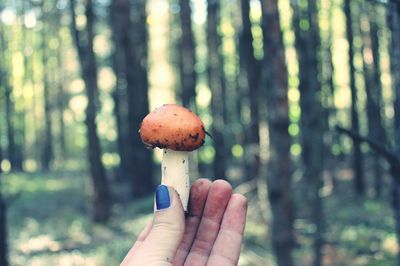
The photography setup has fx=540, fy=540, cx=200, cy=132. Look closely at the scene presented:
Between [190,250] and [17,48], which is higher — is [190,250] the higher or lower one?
the lower one

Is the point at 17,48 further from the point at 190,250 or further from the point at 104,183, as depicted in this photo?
the point at 190,250

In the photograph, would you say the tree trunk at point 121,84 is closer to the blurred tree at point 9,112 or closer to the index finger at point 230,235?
the blurred tree at point 9,112

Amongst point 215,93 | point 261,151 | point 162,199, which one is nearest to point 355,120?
point 215,93

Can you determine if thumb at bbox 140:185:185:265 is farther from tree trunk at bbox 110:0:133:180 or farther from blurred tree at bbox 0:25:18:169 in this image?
blurred tree at bbox 0:25:18:169

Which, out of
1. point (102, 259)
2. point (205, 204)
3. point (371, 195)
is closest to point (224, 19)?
point (371, 195)

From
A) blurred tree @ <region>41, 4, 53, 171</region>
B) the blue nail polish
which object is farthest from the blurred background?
blurred tree @ <region>41, 4, 53, 171</region>

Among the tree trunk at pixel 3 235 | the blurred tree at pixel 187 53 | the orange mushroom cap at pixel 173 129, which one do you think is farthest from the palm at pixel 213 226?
the blurred tree at pixel 187 53

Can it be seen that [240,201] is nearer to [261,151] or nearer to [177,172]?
[177,172]
